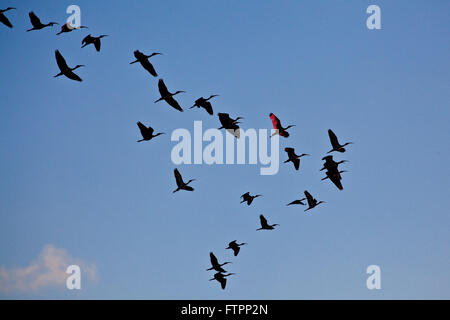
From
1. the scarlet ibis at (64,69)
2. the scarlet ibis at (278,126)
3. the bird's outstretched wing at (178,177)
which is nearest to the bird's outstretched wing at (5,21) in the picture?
the scarlet ibis at (64,69)

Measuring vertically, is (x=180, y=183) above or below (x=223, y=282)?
above

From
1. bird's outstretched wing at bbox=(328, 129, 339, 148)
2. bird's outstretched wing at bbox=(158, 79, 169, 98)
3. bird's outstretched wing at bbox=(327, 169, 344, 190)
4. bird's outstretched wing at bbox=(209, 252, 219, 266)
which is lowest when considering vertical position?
bird's outstretched wing at bbox=(209, 252, 219, 266)

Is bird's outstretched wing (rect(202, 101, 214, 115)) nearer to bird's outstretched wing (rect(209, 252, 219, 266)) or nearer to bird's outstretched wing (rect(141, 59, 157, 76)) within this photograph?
bird's outstretched wing (rect(141, 59, 157, 76))

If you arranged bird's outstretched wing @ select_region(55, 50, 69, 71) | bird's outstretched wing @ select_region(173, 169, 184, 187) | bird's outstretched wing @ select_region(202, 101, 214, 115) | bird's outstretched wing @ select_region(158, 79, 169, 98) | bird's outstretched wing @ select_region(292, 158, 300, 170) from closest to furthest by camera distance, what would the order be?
bird's outstretched wing @ select_region(55, 50, 69, 71), bird's outstretched wing @ select_region(158, 79, 169, 98), bird's outstretched wing @ select_region(173, 169, 184, 187), bird's outstretched wing @ select_region(202, 101, 214, 115), bird's outstretched wing @ select_region(292, 158, 300, 170)

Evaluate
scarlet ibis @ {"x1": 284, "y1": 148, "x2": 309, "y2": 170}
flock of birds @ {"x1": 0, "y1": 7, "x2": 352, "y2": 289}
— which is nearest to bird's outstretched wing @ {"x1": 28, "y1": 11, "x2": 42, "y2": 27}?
flock of birds @ {"x1": 0, "y1": 7, "x2": 352, "y2": 289}

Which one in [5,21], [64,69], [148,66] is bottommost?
[64,69]

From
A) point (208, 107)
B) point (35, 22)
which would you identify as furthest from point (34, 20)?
point (208, 107)

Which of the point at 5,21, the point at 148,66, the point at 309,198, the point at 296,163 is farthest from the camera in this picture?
the point at 309,198

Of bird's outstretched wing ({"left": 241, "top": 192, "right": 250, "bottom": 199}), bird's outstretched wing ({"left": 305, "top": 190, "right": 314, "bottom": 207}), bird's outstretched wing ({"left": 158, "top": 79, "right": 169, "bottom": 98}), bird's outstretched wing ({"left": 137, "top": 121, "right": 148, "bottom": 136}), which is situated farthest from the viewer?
bird's outstretched wing ({"left": 241, "top": 192, "right": 250, "bottom": 199})

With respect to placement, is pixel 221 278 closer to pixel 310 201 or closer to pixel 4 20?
pixel 310 201

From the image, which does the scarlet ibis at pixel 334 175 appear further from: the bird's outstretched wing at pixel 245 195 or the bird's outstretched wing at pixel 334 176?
the bird's outstretched wing at pixel 245 195
